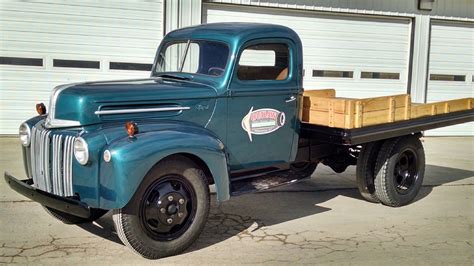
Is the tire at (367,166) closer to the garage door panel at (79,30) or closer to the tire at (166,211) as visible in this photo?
the tire at (166,211)

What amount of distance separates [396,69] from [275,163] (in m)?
8.06

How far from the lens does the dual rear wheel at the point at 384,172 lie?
20.0 feet

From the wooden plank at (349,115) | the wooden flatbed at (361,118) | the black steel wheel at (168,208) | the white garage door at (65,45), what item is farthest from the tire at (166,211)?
the white garage door at (65,45)

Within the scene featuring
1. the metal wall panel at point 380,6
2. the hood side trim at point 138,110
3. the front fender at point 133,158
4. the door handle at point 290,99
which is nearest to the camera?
the front fender at point 133,158

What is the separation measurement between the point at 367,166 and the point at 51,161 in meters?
3.58

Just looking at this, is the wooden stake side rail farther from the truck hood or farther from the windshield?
the truck hood

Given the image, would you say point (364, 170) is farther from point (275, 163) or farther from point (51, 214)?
point (51, 214)

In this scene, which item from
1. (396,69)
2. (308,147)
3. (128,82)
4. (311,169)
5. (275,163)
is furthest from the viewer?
(396,69)

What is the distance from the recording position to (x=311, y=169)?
21.5ft

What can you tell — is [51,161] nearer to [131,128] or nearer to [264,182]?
[131,128]

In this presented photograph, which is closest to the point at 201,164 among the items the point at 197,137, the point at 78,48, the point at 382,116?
the point at 197,137

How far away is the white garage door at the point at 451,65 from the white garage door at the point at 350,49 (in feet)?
2.58

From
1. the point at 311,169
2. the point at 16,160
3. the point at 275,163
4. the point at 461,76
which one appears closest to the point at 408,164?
the point at 311,169

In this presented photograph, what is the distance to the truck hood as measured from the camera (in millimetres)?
4285
